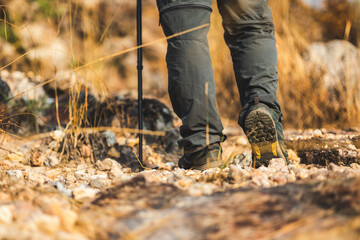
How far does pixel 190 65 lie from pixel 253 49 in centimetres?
34

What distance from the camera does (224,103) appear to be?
3340 mm

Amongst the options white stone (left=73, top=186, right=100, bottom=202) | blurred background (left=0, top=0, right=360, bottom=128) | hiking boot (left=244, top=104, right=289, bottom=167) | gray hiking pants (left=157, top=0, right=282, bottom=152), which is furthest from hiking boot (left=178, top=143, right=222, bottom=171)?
blurred background (left=0, top=0, right=360, bottom=128)

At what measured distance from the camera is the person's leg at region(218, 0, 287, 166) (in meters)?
1.36

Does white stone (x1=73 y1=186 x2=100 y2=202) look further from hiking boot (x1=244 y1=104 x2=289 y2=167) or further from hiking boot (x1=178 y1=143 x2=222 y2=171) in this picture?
hiking boot (x1=244 y1=104 x2=289 y2=167)

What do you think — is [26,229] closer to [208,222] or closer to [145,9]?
[208,222]

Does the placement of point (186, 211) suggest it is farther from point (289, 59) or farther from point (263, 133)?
point (289, 59)

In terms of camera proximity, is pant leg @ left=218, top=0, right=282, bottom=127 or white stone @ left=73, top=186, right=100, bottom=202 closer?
white stone @ left=73, top=186, right=100, bottom=202

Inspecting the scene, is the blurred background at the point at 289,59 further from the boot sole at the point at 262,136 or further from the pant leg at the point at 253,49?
the boot sole at the point at 262,136

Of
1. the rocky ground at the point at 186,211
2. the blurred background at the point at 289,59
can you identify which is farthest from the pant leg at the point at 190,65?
the blurred background at the point at 289,59

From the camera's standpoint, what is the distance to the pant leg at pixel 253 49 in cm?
142

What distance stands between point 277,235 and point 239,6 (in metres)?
1.07

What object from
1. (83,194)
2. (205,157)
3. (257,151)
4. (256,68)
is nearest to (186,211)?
(83,194)

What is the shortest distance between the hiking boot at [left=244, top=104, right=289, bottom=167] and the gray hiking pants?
59mm

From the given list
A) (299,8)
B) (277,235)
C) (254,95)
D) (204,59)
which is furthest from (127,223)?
(299,8)
